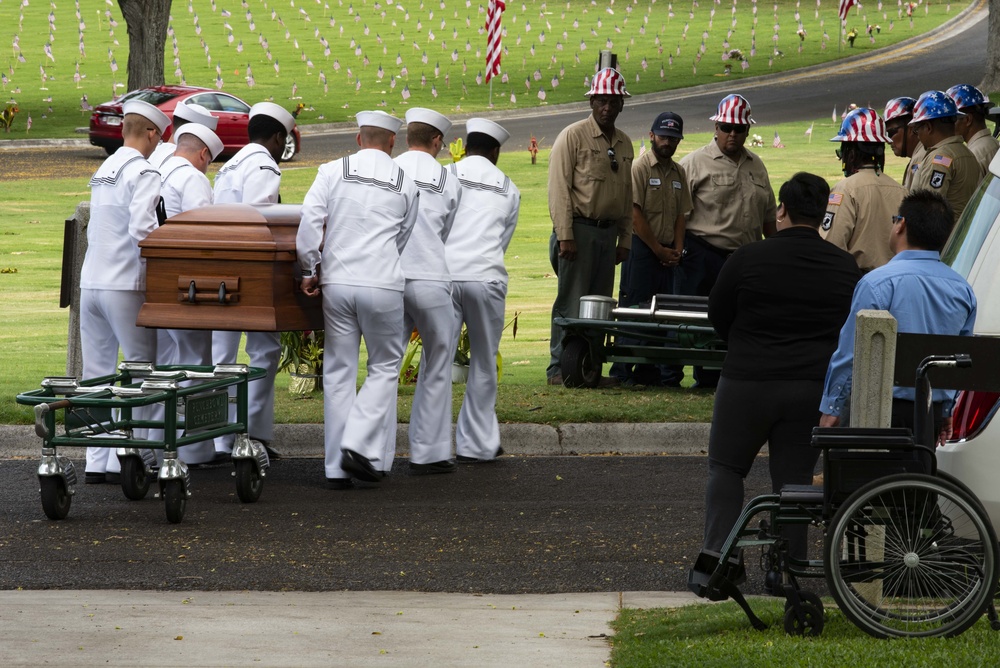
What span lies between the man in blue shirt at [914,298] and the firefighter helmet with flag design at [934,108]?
12.4 ft

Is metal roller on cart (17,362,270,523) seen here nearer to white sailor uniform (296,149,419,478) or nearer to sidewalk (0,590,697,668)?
white sailor uniform (296,149,419,478)

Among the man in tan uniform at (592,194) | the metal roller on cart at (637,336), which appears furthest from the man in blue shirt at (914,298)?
the man in tan uniform at (592,194)

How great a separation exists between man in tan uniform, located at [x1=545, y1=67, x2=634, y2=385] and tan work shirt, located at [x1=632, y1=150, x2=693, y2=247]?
0.21m

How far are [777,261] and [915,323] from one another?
699 mm

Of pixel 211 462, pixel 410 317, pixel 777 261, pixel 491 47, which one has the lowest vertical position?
pixel 211 462

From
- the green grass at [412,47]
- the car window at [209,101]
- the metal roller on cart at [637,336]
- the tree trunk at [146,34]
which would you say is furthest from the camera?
the green grass at [412,47]

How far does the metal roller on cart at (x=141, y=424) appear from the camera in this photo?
26.2ft

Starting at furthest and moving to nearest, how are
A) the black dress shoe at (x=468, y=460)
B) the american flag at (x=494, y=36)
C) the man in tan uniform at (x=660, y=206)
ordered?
the american flag at (x=494, y=36) < the man in tan uniform at (x=660, y=206) < the black dress shoe at (x=468, y=460)

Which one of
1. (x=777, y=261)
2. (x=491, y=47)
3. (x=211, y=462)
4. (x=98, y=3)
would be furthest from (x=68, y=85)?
(x=777, y=261)

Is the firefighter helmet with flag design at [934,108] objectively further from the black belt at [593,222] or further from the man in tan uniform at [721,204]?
the black belt at [593,222]

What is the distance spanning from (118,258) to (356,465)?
189cm

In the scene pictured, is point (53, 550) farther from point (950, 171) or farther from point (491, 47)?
point (491, 47)

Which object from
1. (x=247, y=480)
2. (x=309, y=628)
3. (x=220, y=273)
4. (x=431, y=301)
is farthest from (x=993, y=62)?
(x=309, y=628)

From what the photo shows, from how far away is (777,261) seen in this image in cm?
639
